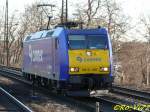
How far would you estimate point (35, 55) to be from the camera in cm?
2766

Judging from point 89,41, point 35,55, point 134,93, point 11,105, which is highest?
point 89,41

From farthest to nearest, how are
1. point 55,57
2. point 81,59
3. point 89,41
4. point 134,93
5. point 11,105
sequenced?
point 134,93 < point 55,57 < point 89,41 < point 81,59 < point 11,105

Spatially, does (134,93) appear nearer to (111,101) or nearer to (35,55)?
(111,101)

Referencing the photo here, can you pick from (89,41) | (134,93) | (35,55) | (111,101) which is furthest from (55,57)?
(35,55)

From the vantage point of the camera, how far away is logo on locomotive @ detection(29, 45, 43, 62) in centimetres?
2575

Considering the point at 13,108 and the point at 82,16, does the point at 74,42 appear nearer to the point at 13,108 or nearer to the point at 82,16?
the point at 13,108

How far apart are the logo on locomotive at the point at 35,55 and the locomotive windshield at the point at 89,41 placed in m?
4.57

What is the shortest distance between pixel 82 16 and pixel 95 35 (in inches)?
1267

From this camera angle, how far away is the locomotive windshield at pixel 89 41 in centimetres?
2111

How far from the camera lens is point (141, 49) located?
55.4 metres

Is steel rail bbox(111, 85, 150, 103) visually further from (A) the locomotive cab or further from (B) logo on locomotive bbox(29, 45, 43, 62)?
(B) logo on locomotive bbox(29, 45, 43, 62)

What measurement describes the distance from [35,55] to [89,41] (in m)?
6.92

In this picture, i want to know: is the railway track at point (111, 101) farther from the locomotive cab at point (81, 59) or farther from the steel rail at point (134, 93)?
the locomotive cab at point (81, 59)

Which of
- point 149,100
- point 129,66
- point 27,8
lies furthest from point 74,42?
point 27,8
